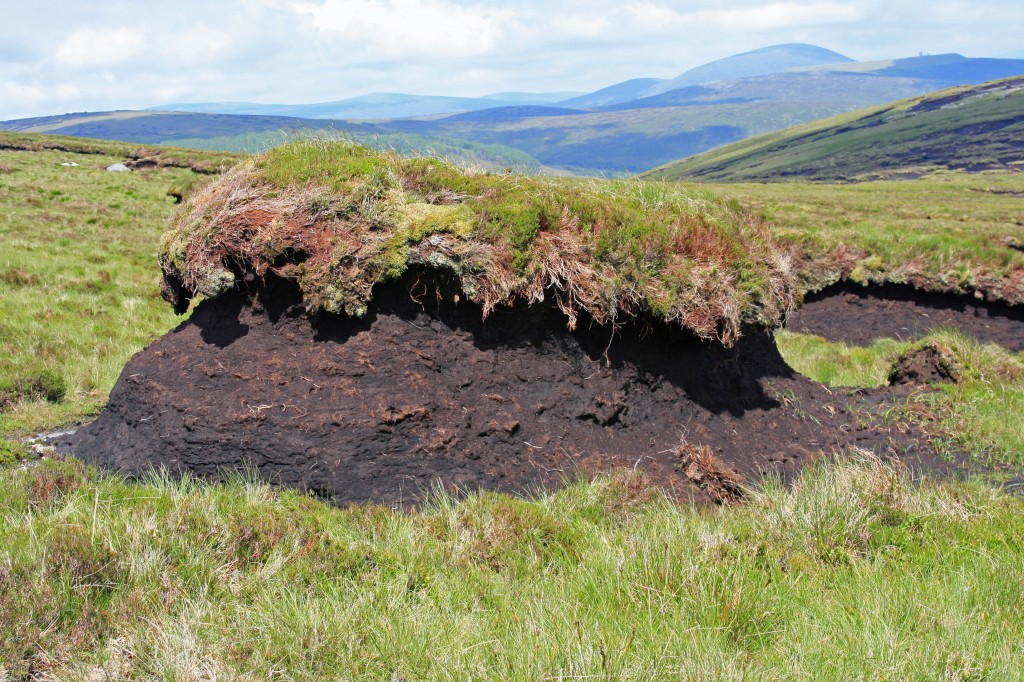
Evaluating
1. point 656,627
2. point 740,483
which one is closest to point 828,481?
point 740,483

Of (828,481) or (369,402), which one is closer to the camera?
(828,481)

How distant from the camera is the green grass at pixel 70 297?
8945 mm

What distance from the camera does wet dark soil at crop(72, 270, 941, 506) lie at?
20.1ft

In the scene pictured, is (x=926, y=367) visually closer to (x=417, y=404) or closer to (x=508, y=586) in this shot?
(x=417, y=404)

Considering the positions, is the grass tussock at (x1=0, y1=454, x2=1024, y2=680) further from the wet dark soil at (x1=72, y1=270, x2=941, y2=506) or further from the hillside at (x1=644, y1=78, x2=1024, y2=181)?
the hillside at (x1=644, y1=78, x2=1024, y2=181)

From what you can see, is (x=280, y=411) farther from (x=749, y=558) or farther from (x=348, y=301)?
(x=749, y=558)

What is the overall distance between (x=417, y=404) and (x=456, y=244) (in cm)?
163

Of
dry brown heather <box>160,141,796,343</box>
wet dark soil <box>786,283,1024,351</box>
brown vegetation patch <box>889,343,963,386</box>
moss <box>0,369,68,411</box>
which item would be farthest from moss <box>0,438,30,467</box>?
wet dark soil <box>786,283,1024,351</box>

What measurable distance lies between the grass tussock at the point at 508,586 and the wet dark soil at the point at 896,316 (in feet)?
38.3

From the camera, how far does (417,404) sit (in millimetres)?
6352

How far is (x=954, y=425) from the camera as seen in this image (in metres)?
7.99

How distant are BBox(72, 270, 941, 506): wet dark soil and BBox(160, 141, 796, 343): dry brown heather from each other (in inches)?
12.6

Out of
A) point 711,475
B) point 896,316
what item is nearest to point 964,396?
point 711,475

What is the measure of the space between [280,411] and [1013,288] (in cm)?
1741
